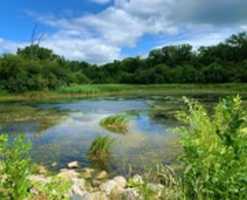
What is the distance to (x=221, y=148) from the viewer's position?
108 inches

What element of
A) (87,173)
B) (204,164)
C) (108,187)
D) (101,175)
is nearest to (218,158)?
(204,164)

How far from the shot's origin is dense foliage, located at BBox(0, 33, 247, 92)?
38875mm

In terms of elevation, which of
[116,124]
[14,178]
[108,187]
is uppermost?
[14,178]

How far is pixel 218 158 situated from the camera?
108 inches

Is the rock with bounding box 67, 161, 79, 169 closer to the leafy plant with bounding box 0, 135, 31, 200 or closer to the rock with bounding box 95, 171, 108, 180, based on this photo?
the rock with bounding box 95, 171, 108, 180

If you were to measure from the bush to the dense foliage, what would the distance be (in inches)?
1409

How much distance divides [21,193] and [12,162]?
0.27 metres

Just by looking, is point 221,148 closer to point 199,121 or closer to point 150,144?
point 199,121

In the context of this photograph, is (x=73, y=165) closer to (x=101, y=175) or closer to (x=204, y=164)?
(x=101, y=175)

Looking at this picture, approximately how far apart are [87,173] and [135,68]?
6790cm

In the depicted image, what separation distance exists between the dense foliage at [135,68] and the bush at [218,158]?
35.8 m

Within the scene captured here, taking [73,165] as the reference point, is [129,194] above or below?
above

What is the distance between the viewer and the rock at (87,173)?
8.12 m

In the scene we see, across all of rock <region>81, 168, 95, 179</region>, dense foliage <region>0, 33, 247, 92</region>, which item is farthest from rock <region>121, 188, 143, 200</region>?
dense foliage <region>0, 33, 247, 92</region>
